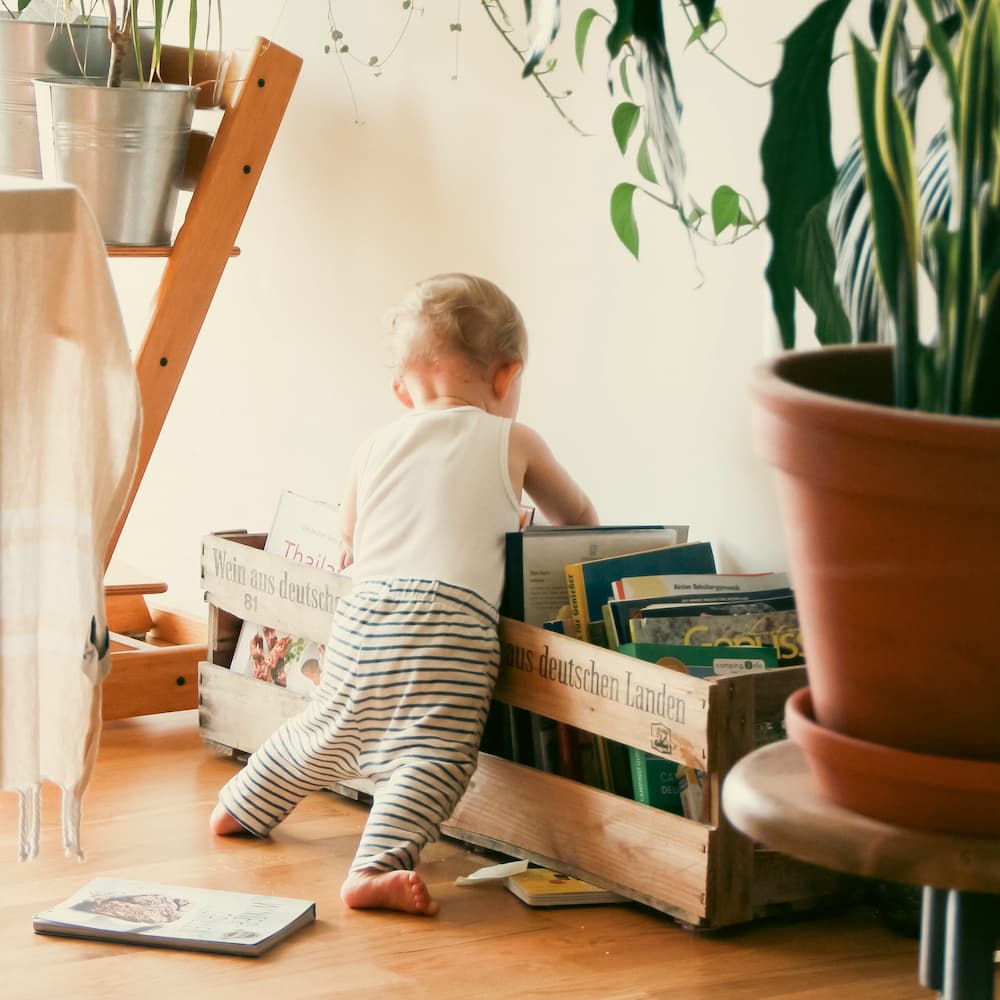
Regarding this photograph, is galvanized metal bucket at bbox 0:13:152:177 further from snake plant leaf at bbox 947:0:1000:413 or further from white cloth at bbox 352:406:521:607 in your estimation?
snake plant leaf at bbox 947:0:1000:413

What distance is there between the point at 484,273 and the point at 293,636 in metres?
0.56

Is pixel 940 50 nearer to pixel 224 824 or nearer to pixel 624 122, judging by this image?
pixel 624 122

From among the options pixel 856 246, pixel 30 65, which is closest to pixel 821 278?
pixel 856 246

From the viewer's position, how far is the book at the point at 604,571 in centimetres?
166

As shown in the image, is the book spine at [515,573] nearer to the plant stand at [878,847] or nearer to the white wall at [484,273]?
the white wall at [484,273]

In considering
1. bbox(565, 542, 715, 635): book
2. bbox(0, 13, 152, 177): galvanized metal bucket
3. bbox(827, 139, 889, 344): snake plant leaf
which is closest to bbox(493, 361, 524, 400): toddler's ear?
bbox(565, 542, 715, 635): book

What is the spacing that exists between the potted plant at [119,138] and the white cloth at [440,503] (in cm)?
56

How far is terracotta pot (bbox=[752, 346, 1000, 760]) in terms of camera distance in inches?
18.4

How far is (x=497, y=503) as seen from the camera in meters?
1.73

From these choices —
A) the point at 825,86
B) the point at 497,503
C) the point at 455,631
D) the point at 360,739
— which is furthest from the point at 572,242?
the point at 825,86

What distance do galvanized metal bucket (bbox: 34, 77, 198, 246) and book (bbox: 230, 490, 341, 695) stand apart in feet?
1.48

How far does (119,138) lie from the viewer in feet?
6.70

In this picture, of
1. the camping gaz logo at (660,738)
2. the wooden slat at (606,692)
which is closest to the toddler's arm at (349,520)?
the wooden slat at (606,692)

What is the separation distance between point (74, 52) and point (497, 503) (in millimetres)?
977
